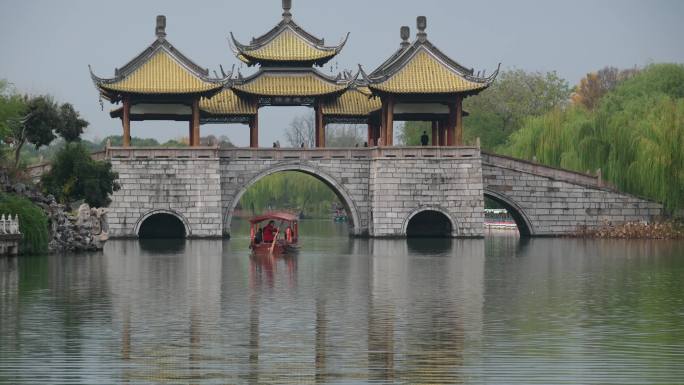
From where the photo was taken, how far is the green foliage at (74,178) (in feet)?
138

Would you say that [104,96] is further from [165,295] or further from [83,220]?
[165,295]

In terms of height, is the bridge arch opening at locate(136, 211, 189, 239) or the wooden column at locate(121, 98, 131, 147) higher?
the wooden column at locate(121, 98, 131, 147)

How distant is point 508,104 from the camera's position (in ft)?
248

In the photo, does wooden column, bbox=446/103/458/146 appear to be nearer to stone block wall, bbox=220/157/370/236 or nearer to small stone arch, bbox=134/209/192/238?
stone block wall, bbox=220/157/370/236

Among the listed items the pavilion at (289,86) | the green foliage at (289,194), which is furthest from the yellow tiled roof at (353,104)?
the green foliage at (289,194)

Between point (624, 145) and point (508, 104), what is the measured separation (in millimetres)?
22080

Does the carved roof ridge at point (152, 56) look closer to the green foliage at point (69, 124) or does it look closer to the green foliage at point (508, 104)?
the green foliage at point (69, 124)

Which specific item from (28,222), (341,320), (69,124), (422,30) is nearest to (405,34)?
(422,30)

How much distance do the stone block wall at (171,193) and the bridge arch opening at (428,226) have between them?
8448mm

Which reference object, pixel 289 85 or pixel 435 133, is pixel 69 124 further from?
pixel 435 133

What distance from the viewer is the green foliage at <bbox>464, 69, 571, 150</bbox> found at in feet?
245

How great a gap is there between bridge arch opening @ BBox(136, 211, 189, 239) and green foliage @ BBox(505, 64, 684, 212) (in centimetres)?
1495

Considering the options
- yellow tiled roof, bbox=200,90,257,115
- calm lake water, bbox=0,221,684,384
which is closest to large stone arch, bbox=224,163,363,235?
yellow tiled roof, bbox=200,90,257,115

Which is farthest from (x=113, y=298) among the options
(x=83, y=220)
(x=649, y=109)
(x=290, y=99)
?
(x=649, y=109)
